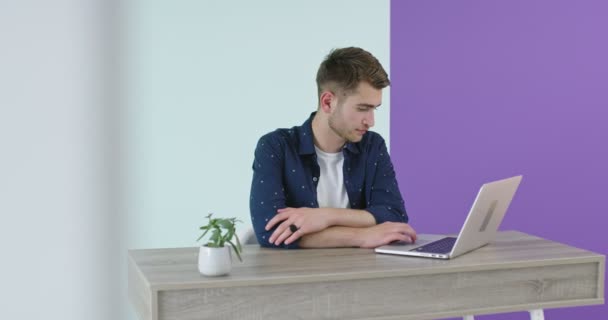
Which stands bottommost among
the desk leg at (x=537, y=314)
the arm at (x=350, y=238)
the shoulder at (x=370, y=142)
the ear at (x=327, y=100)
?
the desk leg at (x=537, y=314)

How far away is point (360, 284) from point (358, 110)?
74 centimetres

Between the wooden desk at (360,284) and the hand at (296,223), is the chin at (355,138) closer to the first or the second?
the hand at (296,223)

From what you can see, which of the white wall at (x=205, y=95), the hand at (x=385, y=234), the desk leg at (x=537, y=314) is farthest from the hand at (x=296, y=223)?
the white wall at (x=205, y=95)

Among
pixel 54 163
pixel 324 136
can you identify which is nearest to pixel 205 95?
pixel 54 163

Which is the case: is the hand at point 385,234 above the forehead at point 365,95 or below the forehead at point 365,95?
below

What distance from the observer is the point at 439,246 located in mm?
2479

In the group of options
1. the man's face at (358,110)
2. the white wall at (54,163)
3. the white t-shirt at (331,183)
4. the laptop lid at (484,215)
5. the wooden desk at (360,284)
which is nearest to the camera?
the wooden desk at (360,284)

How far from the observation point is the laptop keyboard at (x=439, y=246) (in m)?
2.40

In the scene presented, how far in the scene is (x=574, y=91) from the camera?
3941 mm

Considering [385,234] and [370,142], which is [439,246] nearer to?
[385,234]

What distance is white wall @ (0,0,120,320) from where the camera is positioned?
3.64m

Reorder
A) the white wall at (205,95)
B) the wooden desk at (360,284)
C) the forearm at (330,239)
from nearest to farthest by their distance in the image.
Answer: the wooden desk at (360,284) < the forearm at (330,239) < the white wall at (205,95)

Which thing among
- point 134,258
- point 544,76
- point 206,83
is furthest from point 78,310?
point 544,76

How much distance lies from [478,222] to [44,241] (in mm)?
2180
